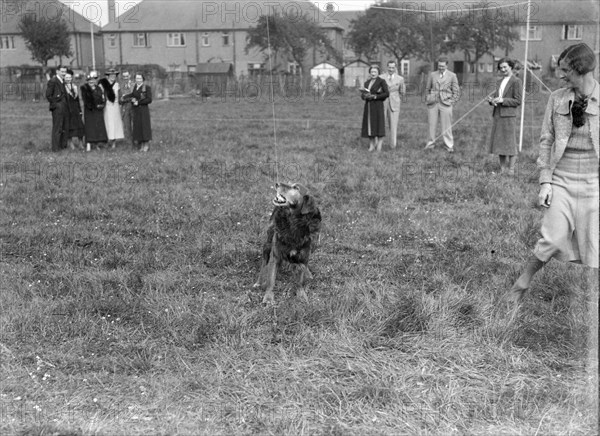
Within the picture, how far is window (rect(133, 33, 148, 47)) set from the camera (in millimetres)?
64750

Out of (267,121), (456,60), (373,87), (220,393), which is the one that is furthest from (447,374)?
(456,60)

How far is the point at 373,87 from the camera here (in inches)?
597

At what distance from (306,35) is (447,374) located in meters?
41.4

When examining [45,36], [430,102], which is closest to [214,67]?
[45,36]

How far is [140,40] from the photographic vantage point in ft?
213

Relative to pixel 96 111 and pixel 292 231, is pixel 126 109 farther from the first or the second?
pixel 292 231

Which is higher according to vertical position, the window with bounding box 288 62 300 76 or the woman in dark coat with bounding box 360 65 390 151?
the window with bounding box 288 62 300 76

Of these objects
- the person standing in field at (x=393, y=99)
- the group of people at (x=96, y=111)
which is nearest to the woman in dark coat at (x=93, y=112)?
the group of people at (x=96, y=111)

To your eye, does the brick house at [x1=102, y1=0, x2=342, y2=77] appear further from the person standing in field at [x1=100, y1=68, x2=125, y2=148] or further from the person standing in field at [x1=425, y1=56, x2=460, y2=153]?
the person standing in field at [x1=425, y1=56, x2=460, y2=153]

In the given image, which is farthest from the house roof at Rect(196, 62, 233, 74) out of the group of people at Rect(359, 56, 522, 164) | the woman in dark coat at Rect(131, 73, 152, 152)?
the group of people at Rect(359, 56, 522, 164)

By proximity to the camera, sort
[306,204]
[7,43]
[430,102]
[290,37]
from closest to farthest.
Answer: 1. [306,204]
2. [430,102]
3. [290,37]
4. [7,43]

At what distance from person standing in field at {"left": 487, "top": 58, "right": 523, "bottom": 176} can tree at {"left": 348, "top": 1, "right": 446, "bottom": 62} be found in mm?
34311

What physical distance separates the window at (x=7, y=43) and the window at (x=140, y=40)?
12474 mm

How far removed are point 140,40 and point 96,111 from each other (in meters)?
52.9
